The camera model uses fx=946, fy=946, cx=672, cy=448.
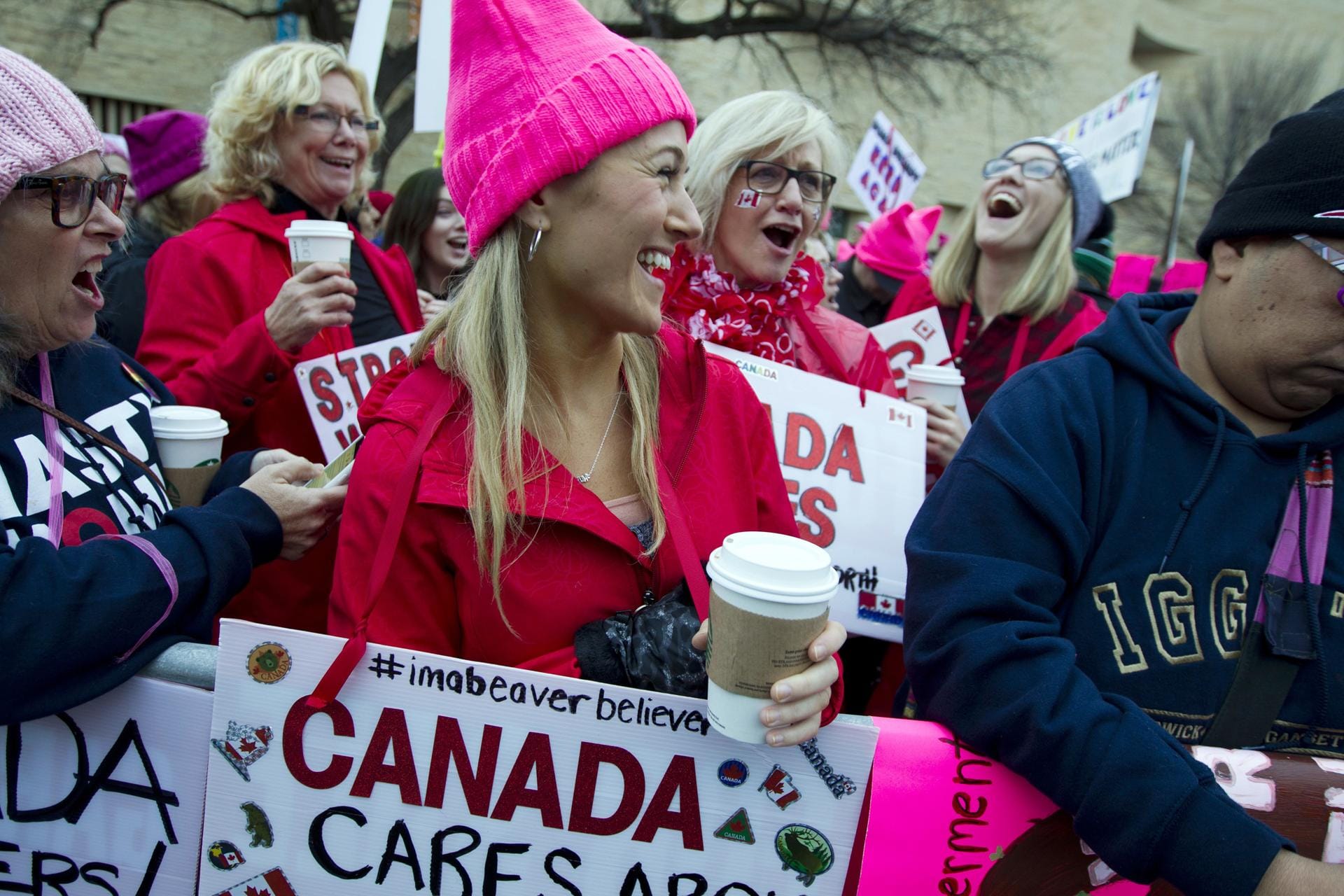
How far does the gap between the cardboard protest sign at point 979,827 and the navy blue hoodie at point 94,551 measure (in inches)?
52.0

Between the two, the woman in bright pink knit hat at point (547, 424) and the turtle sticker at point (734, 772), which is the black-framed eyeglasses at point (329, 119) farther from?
the turtle sticker at point (734, 772)

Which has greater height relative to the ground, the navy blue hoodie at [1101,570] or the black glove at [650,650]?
the navy blue hoodie at [1101,570]

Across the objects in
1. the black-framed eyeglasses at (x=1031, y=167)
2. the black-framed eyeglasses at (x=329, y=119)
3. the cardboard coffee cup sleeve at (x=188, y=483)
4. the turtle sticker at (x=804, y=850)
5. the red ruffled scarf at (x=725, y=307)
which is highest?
the black-framed eyeglasses at (x=1031, y=167)

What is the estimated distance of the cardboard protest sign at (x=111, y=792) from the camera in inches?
68.7

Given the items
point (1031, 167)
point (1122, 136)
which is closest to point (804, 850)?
point (1031, 167)

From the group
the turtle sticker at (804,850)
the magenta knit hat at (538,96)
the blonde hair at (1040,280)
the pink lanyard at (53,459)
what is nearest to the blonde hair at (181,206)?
the pink lanyard at (53,459)

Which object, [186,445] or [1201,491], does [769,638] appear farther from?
[186,445]

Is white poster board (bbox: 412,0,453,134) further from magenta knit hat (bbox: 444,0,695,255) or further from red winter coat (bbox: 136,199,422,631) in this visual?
magenta knit hat (bbox: 444,0,695,255)

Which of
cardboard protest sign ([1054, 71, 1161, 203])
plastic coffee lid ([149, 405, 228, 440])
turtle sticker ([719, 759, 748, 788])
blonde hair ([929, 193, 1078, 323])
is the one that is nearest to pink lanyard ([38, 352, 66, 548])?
plastic coffee lid ([149, 405, 228, 440])

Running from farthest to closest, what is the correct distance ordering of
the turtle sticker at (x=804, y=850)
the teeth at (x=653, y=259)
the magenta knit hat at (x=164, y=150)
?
the magenta knit hat at (x=164, y=150), the teeth at (x=653, y=259), the turtle sticker at (x=804, y=850)

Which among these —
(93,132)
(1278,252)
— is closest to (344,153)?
(93,132)

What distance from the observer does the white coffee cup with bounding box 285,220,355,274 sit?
287cm

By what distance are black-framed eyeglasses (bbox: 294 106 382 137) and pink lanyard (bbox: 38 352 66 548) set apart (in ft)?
5.93

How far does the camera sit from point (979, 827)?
1.73m
